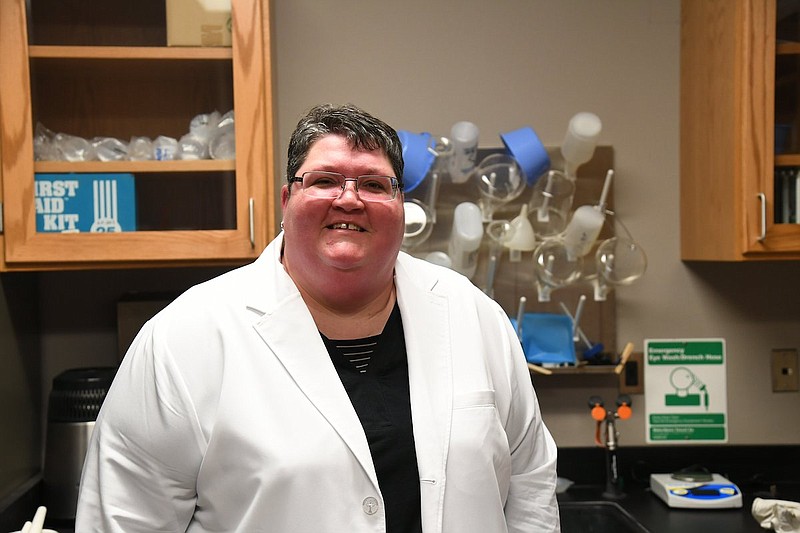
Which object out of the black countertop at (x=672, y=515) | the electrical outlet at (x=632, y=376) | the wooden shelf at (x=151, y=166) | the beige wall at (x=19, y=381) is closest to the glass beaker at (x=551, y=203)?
the electrical outlet at (x=632, y=376)

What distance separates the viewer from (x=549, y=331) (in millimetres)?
2207

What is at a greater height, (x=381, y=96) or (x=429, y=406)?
Answer: (x=381, y=96)

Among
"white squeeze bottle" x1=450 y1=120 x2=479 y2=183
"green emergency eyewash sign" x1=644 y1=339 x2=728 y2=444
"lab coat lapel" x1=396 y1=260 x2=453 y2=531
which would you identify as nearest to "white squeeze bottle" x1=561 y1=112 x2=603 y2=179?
"white squeeze bottle" x1=450 y1=120 x2=479 y2=183

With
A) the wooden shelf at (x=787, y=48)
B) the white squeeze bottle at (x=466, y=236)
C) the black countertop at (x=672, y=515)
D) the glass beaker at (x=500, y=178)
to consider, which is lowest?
the black countertop at (x=672, y=515)

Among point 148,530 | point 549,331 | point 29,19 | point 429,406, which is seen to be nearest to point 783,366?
point 549,331

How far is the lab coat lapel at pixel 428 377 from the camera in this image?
1303 millimetres

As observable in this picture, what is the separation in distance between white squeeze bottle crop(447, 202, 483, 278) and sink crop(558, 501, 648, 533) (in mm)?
653

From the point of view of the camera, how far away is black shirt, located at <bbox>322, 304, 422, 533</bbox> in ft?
4.28

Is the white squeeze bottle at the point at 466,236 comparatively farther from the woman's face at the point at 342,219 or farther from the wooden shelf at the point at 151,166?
the woman's face at the point at 342,219

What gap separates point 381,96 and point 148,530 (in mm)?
1330

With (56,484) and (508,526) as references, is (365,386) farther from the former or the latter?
(56,484)

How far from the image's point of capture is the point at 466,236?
2059 mm

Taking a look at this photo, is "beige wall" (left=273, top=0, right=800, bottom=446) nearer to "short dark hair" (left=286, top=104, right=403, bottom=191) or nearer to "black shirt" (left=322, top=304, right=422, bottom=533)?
"short dark hair" (left=286, top=104, right=403, bottom=191)

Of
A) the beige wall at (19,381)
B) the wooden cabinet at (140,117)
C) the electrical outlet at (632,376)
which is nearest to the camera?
the wooden cabinet at (140,117)
